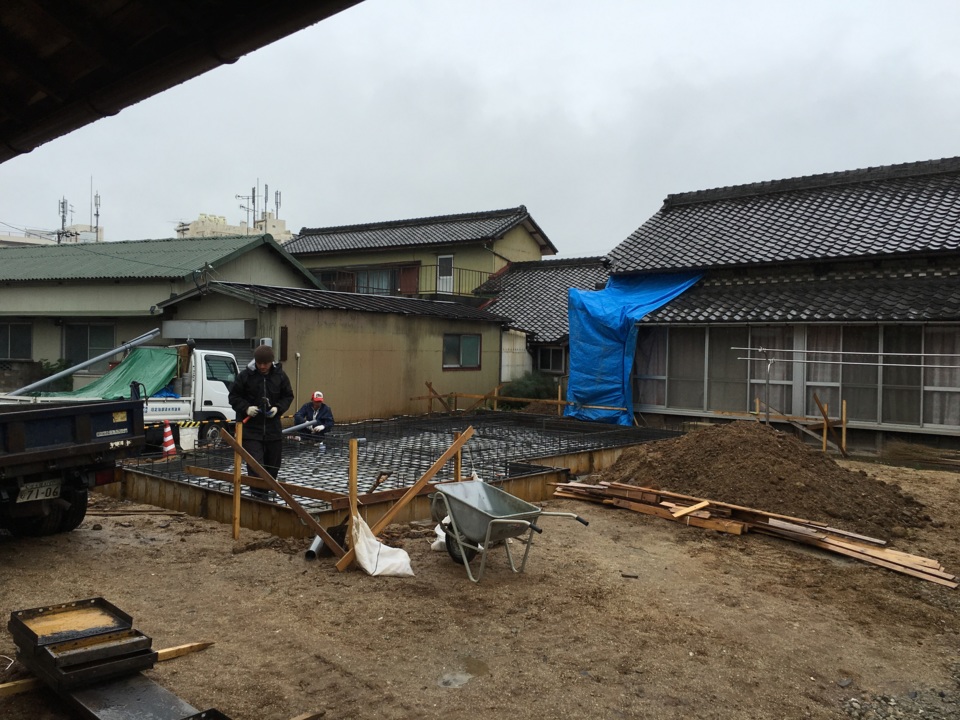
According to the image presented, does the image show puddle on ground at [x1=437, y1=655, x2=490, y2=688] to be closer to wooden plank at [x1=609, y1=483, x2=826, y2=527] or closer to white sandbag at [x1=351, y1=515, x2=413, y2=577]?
white sandbag at [x1=351, y1=515, x2=413, y2=577]

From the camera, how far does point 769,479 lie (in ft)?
29.6

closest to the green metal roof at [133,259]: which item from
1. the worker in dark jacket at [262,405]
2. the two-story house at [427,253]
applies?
the two-story house at [427,253]

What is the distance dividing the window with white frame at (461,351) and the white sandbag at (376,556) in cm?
1276

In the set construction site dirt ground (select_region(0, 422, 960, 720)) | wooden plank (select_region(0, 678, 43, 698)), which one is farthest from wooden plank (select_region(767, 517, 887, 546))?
wooden plank (select_region(0, 678, 43, 698))

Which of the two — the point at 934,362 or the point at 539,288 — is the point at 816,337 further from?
the point at 539,288

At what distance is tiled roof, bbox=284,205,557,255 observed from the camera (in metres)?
27.8

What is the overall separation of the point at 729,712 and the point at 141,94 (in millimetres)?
4073

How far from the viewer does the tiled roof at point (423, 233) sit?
27.8m

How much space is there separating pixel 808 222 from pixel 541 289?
9.83 metres

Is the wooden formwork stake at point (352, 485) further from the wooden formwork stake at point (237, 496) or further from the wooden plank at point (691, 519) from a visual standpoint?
the wooden plank at point (691, 519)

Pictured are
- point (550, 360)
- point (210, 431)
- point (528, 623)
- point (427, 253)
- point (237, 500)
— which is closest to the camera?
point (528, 623)

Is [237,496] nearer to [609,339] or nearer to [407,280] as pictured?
[609,339]

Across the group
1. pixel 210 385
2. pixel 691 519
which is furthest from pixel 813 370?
pixel 210 385

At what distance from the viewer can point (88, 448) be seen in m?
6.36
